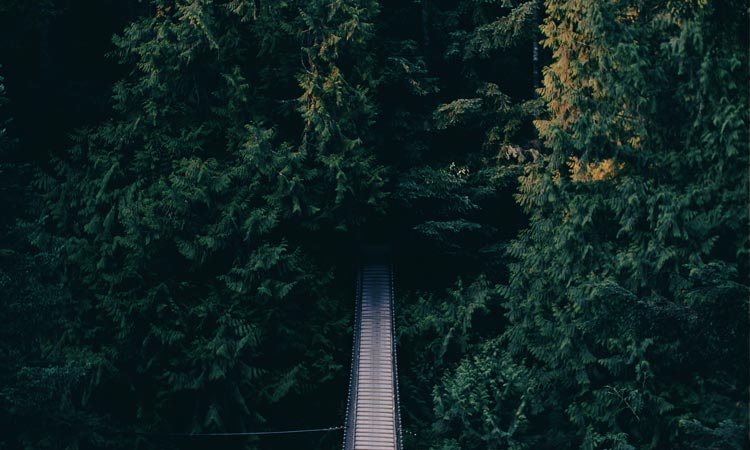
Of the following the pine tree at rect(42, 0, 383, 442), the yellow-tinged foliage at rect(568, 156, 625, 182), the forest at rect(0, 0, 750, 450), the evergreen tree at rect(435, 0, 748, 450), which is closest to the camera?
the evergreen tree at rect(435, 0, 748, 450)

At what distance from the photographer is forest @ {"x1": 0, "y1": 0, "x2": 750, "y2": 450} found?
2139 cm

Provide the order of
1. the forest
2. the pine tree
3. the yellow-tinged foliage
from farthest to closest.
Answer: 1. the pine tree
2. the yellow-tinged foliage
3. the forest

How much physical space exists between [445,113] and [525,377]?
30.4ft

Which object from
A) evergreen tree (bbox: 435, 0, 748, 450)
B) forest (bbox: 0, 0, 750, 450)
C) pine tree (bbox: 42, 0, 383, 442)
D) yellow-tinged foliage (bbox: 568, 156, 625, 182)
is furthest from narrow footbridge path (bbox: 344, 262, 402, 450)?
yellow-tinged foliage (bbox: 568, 156, 625, 182)

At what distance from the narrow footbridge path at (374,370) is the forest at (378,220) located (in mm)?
912

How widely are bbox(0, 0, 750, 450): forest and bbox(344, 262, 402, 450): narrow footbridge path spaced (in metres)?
0.91

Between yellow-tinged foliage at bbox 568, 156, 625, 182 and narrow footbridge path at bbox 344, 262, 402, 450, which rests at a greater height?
yellow-tinged foliage at bbox 568, 156, 625, 182

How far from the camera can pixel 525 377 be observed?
992 inches

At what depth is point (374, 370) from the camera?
25.7 metres

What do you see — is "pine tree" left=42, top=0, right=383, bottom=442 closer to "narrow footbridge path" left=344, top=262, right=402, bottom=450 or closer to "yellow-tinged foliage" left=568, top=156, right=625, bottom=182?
"narrow footbridge path" left=344, top=262, right=402, bottom=450

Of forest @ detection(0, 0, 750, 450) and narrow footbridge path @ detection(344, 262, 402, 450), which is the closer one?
forest @ detection(0, 0, 750, 450)

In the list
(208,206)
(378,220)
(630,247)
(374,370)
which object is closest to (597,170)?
(630,247)

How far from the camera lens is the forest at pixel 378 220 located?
21.4 metres

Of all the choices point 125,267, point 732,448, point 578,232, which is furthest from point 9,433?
point 732,448
